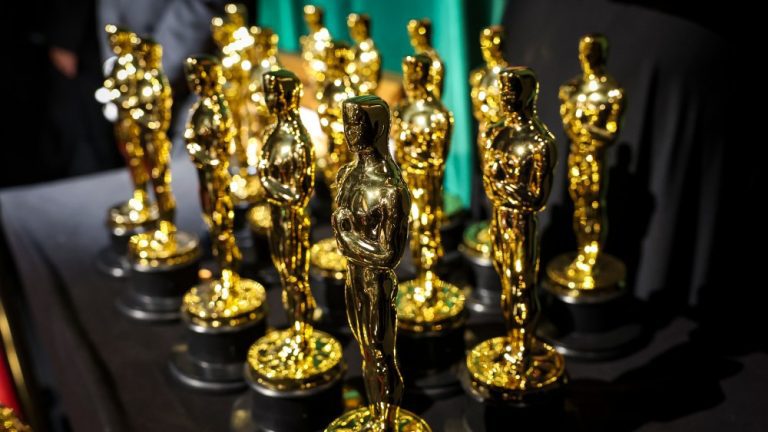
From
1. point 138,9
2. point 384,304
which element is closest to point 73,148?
point 138,9

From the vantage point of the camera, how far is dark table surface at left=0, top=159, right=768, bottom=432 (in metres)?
0.79

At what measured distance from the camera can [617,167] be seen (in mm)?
1058

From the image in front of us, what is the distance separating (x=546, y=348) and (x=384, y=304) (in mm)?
210

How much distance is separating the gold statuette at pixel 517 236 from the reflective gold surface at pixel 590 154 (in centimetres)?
17

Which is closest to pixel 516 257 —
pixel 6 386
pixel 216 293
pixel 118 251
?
pixel 216 293

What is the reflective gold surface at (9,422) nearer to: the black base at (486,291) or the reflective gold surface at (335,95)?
the reflective gold surface at (335,95)

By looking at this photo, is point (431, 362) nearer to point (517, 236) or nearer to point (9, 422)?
point (517, 236)

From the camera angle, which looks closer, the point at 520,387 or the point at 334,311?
the point at 520,387

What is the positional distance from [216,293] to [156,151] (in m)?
0.27

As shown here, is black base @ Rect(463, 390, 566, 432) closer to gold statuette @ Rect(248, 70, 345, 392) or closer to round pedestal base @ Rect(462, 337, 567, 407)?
round pedestal base @ Rect(462, 337, 567, 407)

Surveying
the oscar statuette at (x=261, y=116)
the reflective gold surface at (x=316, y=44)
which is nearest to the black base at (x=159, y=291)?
the oscar statuette at (x=261, y=116)

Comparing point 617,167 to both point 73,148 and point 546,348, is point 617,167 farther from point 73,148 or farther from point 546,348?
point 73,148

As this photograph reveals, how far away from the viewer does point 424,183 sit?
2.86 feet

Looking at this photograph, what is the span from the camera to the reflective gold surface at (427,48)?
2.77ft
